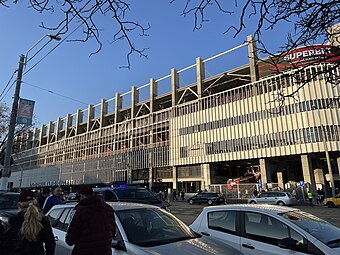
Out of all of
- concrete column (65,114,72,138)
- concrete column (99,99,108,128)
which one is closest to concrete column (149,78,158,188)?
concrete column (99,99,108,128)

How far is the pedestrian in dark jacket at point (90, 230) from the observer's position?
10.5 feet

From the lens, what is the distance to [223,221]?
16.9 ft

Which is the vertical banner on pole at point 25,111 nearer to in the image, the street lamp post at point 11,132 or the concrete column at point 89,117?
the street lamp post at point 11,132

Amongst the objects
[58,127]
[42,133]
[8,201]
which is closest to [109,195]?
[8,201]

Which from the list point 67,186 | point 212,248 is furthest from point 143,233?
point 67,186

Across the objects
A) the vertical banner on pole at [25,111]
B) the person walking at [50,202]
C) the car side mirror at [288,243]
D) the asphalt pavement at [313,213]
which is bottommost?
the asphalt pavement at [313,213]

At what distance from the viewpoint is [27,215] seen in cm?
346

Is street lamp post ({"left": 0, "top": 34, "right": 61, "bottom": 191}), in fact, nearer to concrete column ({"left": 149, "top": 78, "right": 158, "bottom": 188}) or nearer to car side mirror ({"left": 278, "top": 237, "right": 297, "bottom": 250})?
car side mirror ({"left": 278, "top": 237, "right": 297, "bottom": 250})

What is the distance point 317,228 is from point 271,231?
0.74 meters

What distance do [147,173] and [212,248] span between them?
184 feet

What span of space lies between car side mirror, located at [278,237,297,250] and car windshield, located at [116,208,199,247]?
4.19 ft

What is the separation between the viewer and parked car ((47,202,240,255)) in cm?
349

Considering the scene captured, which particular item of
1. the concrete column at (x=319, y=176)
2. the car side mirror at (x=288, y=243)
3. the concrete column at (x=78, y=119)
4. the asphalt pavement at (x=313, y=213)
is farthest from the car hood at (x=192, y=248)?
the concrete column at (x=78, y=119)

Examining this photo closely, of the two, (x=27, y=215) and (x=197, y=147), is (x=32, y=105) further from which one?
(x=197, y=147)
